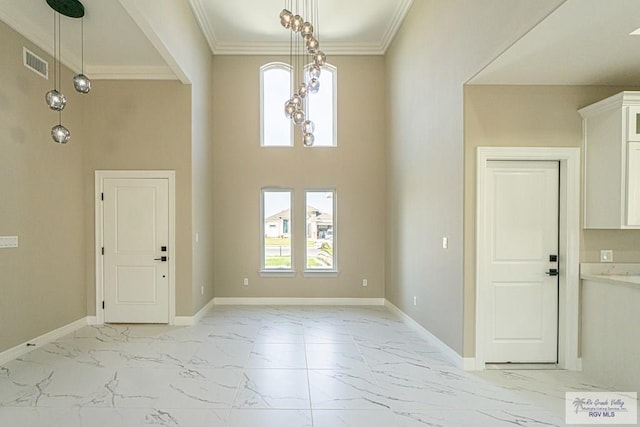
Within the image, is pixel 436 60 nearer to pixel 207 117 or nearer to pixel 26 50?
pixel 207 117

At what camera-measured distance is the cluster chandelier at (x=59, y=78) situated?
3309 millimetres

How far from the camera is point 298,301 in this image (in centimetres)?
682

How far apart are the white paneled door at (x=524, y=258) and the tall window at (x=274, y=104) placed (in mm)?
4124

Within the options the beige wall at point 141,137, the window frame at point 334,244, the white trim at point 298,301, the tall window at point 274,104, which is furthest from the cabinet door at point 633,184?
the beige wall at point 141,137

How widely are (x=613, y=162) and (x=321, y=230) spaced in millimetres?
4544

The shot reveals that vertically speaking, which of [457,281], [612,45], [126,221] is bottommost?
[457,281]

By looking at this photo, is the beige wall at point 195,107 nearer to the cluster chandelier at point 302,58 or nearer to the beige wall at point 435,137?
the cluster chandelier at point 302,58

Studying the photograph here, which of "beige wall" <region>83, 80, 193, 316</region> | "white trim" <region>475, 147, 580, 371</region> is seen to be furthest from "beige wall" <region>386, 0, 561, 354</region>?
"beige wall" <region>83, 80, 193, 316</region>

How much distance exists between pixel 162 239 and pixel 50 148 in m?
1.81

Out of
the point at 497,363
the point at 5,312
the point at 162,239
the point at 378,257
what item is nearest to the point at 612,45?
the point at 497,363

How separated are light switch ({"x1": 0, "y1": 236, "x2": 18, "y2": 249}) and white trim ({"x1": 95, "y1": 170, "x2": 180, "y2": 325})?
4.35 feet

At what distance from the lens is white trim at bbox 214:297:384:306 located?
6.76m

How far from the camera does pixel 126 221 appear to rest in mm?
5406

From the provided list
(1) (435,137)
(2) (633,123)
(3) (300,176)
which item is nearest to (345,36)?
(3) (300,176)
